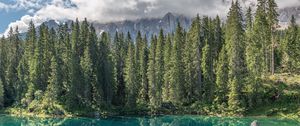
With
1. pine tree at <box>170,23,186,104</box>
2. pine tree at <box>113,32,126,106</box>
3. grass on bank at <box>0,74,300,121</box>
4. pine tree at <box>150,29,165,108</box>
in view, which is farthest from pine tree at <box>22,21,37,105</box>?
pine tree at <box>170,23,186,104</box>

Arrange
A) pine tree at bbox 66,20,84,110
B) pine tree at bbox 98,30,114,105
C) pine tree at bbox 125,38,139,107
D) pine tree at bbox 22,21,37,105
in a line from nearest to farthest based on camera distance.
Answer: pine tree at bbox 66,20,84,110
pine tree at bbox 125,38,139,107
pine tree at bbox 98,30,114,105
pine tree at bbox 22,21,37,105

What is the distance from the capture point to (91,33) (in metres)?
95.5

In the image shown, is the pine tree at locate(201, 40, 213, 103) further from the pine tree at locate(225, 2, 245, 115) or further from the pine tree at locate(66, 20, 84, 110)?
the pine tree at locate(66, 20, 84, 110)

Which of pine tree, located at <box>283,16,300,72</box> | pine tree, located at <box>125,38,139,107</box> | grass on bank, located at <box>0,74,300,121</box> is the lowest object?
grass on bank, located at <box>0,74,300,121</box>

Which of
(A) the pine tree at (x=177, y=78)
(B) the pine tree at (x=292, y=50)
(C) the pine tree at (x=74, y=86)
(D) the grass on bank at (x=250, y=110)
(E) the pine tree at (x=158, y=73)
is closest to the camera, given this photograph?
(D) the grass on bank at (x=250, y=110)

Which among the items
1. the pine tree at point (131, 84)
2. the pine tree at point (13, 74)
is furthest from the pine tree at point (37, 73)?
the pine tree at point (131, 84)

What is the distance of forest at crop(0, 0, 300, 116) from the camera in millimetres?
80875

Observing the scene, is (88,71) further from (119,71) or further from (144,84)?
(119,71)

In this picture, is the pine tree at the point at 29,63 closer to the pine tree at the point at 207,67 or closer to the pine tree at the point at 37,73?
the pine tree at the point at 37,73

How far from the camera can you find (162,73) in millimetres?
92875

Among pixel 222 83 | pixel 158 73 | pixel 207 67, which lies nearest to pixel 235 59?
pixel 222 83

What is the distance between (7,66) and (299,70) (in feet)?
224

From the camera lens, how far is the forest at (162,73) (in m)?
80.9

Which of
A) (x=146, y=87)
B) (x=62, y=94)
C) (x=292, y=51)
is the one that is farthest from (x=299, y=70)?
(x=62, y=94)
